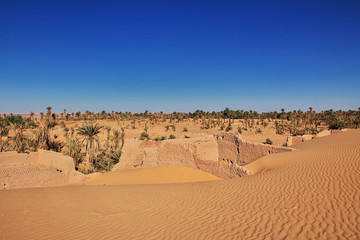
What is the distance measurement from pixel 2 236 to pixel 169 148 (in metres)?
9.07

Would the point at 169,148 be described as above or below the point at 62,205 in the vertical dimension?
above

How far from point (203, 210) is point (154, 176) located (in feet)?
20.3

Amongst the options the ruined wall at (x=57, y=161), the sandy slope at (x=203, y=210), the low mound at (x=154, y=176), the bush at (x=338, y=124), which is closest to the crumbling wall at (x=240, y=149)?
the low mound at (x=154, y=176)

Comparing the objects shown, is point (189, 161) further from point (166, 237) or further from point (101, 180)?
point (166, 237)

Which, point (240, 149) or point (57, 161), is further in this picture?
point (240, 149)

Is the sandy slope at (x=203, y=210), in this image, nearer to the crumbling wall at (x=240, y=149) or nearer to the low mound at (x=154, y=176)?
the low mound at (x=154, y=176)

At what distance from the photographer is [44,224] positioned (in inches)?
231

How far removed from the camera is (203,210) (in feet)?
22.4

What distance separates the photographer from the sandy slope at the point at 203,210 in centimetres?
534

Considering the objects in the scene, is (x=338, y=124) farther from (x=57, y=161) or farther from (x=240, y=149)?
(x=57, y=161)

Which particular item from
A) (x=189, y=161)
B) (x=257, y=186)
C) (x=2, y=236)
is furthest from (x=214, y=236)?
(x=189, y=161)

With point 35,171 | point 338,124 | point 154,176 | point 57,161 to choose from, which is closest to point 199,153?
point 154,176

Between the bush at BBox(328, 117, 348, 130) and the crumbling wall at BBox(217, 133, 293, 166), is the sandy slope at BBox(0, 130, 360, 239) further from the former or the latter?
the bush at BBox(328, 117, 348, 130)

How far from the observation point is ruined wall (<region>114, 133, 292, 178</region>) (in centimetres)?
1220
